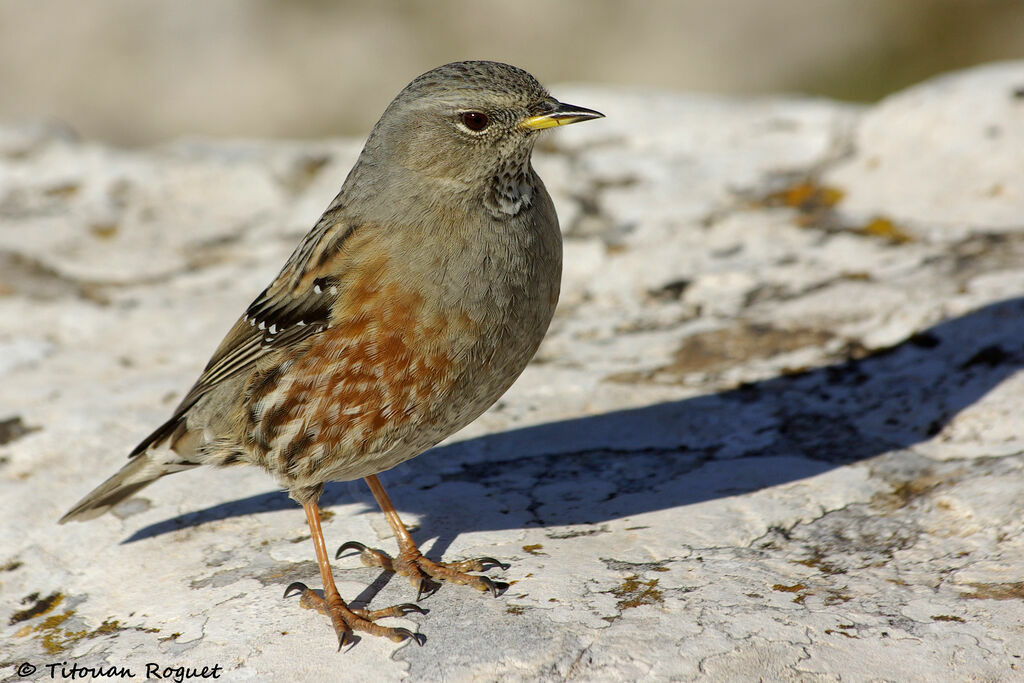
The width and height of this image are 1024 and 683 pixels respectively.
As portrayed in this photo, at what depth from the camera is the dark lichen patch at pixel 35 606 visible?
13.1 feet

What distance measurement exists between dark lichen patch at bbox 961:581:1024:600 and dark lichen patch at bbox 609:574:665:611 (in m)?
1.03

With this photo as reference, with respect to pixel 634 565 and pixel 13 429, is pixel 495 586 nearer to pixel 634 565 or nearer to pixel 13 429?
pixel 634 565

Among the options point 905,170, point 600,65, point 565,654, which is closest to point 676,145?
point 905,170

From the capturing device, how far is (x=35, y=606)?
4.04m

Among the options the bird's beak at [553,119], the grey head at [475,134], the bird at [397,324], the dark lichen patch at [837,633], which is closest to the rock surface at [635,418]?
the dark lichen patch at [837,633]

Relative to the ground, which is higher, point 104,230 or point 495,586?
point 104,230

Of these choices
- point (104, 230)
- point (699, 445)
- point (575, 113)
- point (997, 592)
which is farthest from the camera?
point (104, 230)

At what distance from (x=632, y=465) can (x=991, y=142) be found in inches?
142

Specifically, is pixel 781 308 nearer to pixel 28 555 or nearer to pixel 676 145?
pixel 676 145

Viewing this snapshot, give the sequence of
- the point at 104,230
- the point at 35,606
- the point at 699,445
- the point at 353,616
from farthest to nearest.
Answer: the point at 104,230 < the point at 699,445 < the point at 35,606 < the point at 353,616

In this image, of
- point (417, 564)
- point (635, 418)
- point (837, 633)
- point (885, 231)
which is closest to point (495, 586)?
point (417, 564)

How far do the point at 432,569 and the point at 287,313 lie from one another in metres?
1.19

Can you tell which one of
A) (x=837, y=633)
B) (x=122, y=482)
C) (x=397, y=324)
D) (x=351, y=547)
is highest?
(x=397, y=324)

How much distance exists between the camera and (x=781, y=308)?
588 centimetres
